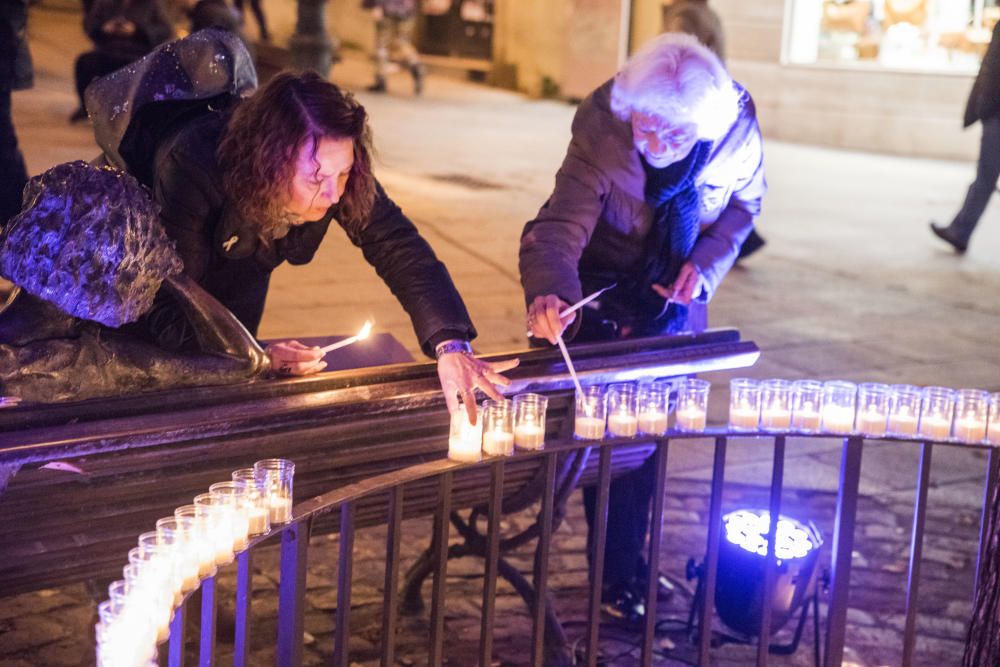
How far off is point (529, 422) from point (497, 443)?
0.11 metres

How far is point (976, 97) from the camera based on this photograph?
9.30 metres

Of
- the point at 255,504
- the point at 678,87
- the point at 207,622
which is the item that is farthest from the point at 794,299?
the point at 207,622

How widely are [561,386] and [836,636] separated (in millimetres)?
892

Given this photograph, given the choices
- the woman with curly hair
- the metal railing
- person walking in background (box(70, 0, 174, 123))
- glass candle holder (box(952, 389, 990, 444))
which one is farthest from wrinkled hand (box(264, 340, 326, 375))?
person walking in background (box(70, 0, 174, 123))

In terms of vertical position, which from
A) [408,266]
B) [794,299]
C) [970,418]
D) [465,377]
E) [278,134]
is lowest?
[794,299]

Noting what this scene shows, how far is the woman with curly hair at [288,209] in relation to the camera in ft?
9.87

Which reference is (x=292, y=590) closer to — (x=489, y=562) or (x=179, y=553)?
Answer: (x=179, y=553)

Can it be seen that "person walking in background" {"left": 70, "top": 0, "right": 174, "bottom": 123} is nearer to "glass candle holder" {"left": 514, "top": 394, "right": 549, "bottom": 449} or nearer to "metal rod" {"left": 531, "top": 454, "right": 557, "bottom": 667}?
"glass candle holder" {"left": 514, "top": 394, "right": 549, "bottom": 449}

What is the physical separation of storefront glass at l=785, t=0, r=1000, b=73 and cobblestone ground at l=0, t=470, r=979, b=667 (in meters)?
11.9

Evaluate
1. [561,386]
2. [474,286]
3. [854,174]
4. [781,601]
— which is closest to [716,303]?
[474,286]

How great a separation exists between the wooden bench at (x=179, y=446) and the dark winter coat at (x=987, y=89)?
259 inches

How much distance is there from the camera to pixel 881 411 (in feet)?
10.7

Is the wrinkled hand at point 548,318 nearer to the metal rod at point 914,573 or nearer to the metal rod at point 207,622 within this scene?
the metal rod at point 914,573

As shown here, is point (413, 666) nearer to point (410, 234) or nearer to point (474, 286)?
point (410, 234)
